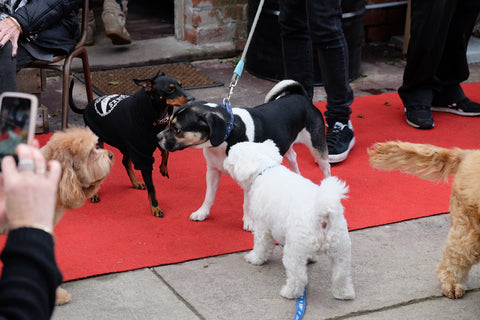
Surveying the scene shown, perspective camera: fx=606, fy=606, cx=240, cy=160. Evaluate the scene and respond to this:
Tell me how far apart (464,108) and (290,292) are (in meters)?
3.50

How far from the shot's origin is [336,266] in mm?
2918

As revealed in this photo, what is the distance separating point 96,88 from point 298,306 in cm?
393

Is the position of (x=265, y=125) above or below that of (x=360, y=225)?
above

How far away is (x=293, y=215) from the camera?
2.89 metres

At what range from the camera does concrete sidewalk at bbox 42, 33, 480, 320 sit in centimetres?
294

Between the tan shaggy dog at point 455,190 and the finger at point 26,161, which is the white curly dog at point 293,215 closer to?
the tan shaggy dog at point 455,190

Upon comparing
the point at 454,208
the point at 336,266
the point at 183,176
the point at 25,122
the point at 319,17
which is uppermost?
the point at 25,122

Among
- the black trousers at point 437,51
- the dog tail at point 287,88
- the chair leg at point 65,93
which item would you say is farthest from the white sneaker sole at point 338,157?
the chair leg at point 65,93

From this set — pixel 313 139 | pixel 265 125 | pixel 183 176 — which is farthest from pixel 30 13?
pixel 313 139

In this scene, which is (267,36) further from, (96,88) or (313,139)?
(313,139)

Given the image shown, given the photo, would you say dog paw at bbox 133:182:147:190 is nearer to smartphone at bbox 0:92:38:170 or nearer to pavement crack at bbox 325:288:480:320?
pavement crack at bbox 325:288:480:320

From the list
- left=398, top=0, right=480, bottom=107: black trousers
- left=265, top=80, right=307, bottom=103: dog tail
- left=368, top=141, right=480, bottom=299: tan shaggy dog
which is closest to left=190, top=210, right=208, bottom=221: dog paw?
left=265, top=80, right=307, bottom=103: dog tail

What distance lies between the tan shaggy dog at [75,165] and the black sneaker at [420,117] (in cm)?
331

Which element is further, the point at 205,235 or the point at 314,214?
the point at 205,235
